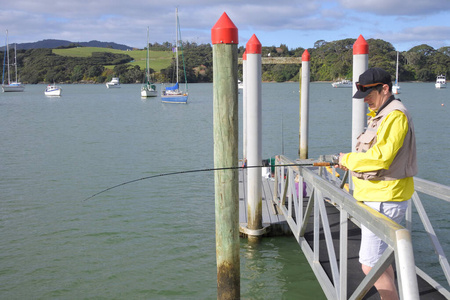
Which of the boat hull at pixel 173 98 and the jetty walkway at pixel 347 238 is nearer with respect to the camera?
the jetty walkway at pixel 347 238

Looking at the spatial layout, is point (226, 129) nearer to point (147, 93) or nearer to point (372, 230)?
point (372, 230)

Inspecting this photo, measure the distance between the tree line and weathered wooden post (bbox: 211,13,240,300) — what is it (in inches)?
4607

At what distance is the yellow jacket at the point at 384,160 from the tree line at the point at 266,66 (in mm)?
118377

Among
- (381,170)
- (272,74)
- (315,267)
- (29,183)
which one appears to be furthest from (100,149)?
(272,74)

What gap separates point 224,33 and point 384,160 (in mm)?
2481

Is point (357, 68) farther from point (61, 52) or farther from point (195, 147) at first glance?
point (61, 52)

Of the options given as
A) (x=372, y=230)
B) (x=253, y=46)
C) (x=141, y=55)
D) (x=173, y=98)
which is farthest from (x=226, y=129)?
(x=141, y=55)

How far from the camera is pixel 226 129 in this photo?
512cm

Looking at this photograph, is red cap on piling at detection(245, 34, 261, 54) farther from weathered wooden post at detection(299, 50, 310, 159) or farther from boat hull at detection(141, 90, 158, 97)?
boat hull at detection(141, 90, 158, 97)

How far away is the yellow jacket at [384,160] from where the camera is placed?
322cm

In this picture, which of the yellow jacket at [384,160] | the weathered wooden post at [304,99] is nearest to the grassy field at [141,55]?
the weathered wooden post at [304,99]

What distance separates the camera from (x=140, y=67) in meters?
156

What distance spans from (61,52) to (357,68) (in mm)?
185678

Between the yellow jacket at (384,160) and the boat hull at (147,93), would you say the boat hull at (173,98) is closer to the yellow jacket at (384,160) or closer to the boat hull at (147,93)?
the boat hull at (147,93)
